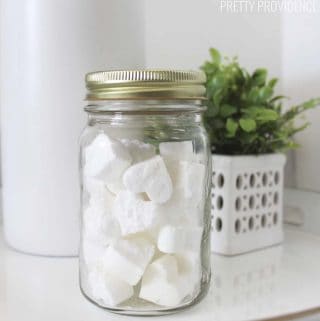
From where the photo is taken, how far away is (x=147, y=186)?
45 centimetres

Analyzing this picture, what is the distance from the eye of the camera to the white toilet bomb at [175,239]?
46 centimetres

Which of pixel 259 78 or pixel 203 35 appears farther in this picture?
pixel 203 35

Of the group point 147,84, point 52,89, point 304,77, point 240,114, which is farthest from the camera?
point 304,77

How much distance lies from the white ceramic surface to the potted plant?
0.03 m

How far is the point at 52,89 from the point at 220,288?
29 centimetres

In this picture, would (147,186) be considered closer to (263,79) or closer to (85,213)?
(85,213)

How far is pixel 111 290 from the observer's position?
0.46 m

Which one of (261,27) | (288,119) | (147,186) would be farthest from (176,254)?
(261,27)

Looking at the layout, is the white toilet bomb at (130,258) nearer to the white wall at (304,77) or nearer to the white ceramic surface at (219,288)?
the white ceramic surface at (219,288)

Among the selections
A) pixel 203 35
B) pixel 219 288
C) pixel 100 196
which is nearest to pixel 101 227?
pixel 100 196

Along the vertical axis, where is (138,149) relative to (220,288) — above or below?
above

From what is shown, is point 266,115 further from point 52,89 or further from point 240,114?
point 52,89

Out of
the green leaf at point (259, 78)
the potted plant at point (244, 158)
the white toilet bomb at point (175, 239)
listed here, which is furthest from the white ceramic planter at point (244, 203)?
the white toilet bomb at point (175, 239)

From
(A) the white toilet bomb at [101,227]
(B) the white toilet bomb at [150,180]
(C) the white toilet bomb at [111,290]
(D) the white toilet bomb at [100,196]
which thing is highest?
(B) the white toilet bomb at [150,180]
